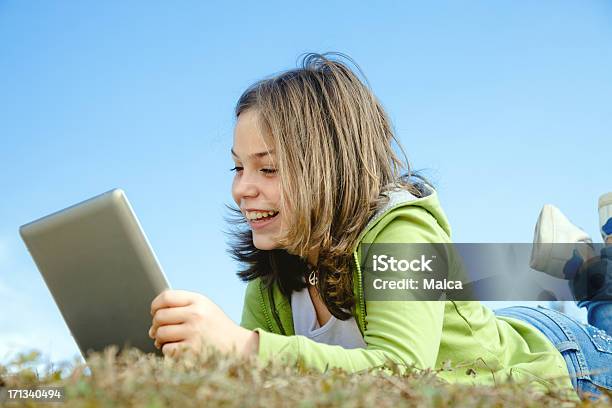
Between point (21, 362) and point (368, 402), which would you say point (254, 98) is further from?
point (368, 402)

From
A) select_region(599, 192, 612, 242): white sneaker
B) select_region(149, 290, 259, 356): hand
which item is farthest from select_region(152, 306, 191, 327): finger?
select_region(599, 192, 612, 242): white sneaker

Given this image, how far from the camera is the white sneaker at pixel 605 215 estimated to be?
5.03 m

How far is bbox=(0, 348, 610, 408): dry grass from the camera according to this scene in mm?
1388

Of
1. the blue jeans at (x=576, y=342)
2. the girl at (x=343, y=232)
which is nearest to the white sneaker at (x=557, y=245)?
the blue jeans at (x=576, y=342)

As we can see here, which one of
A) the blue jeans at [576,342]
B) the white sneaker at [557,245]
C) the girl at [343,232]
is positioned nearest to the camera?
the girl at [343,232]

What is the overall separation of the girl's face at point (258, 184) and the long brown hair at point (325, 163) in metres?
0.04

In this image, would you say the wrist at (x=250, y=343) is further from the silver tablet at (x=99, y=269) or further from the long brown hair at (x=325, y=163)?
the long brown hair at (x=325, y=163)

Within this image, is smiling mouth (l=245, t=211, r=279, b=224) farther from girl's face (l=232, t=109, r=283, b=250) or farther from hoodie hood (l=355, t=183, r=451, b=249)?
hoodie hood (l=355, t=183, r=451, b=249)

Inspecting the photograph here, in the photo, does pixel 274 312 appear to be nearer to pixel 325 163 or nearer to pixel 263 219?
pixel 263 219

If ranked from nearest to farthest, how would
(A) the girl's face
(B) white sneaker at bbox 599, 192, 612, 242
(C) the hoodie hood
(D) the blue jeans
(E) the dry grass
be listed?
(E) the dry grass < (C) the hoodie hood < (A) the girl's face < (D) the blue jeans < (B) white sneaker at bbox 599, 192, 612, 242

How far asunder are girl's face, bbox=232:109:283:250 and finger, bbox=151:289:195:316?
2.92 ft

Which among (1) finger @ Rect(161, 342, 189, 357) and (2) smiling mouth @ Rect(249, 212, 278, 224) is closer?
(1) finger @ Rect(161, 342, 189, 357)

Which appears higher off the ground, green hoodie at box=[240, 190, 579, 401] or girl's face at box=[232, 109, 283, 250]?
girl's face at box=[232, 109, 283, 250]

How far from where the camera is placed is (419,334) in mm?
2553
